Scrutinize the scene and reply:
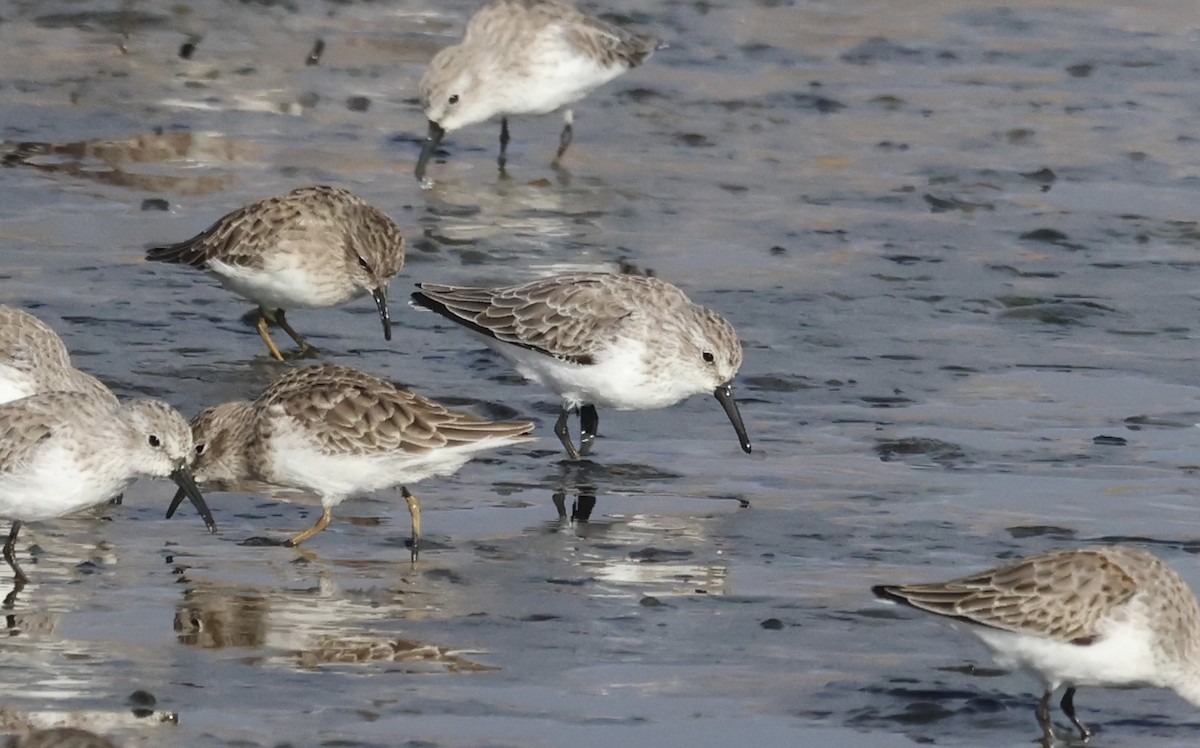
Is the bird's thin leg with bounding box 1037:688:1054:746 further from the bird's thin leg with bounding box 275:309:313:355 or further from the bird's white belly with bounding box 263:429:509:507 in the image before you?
the bird's thin leg with bounding box 275:309:313:355

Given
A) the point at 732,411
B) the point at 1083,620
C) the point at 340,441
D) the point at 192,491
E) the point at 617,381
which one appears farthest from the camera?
the point at 617,381

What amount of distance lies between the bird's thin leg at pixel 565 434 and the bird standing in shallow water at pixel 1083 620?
13.2 feet

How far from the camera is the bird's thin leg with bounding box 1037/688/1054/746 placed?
8.88 m

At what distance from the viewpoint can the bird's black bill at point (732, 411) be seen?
12492 millimetres

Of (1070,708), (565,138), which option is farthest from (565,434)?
(565,138)

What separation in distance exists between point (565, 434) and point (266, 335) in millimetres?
2680

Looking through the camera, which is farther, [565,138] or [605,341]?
[565,138]

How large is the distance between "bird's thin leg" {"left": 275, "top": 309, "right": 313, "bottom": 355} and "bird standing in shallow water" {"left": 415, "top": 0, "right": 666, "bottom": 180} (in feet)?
15.3

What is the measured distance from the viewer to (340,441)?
1082 cm

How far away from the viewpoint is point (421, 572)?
10516mm

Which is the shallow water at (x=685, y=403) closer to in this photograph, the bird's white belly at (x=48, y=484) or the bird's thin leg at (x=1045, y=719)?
the bird's thin leg at (x=1045, y=719)

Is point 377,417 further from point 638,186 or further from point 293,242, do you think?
point 638,186

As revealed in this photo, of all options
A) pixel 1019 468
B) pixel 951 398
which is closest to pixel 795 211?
pixel 951 398

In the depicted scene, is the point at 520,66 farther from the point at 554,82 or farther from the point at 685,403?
the point at 685,403
